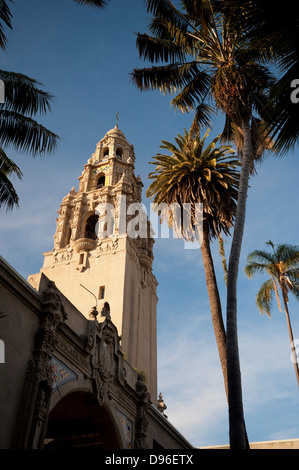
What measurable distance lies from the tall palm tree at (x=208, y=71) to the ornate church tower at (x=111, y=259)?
63.9ft

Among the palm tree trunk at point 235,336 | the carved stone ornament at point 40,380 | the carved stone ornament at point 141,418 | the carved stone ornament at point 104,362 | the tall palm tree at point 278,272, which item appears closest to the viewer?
the palm tree trunk at point 235,336

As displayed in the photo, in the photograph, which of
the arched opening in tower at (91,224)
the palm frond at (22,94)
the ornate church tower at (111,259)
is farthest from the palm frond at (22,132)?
the arched opening in tower at (91,224)

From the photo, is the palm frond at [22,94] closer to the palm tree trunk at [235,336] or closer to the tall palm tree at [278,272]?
the palm tree trunk at [235,336]

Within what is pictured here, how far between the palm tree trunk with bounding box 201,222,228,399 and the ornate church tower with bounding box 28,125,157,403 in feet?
49.1

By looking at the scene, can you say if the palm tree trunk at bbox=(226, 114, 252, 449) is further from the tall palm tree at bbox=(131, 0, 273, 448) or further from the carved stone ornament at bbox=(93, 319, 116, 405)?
the carved stone ornament at bbox=(93, 319, 116, 405)

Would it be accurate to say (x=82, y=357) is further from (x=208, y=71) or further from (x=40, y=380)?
(x=208, y=71)

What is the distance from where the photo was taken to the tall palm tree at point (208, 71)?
53.0ft

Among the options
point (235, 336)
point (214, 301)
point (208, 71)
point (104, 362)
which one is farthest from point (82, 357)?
point (208, 71)

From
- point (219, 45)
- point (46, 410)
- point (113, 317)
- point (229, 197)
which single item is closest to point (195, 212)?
point (229, 197)

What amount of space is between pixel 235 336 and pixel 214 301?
566 centimetres

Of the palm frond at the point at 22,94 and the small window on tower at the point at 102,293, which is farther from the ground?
the small window on tower at the point at 102,293

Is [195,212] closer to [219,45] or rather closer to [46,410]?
[219,45]

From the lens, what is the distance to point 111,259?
38.5 metres

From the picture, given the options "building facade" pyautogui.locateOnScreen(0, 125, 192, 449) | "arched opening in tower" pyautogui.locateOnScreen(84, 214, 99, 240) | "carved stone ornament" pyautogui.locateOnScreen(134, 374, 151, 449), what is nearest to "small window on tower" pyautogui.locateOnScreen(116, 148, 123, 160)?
"arched opening in tower" pyautogui.locateOnScreen(84, 214, 99, 240)
